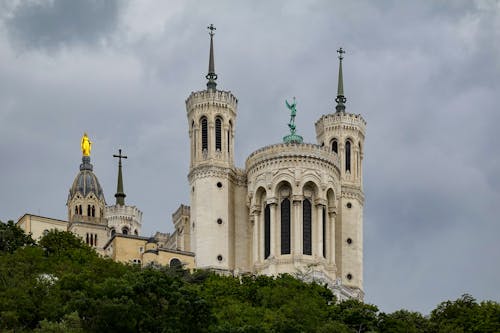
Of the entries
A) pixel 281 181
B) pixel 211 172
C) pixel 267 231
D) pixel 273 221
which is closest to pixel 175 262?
pixel 267 231

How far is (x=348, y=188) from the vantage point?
124250 millimetres

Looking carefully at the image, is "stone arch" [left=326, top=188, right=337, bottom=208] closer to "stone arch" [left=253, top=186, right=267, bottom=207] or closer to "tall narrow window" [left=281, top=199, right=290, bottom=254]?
"tall narrow window" [left=281, top=199, right=290, bottom=254]

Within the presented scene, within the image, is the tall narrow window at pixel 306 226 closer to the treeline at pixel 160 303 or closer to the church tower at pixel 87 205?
the treeline at pixel 160 303

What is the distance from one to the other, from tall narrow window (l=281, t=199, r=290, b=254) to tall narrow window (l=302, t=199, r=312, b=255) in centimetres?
118

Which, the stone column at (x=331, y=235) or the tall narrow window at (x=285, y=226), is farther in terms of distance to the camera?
the stone column at (x=331, y=235)

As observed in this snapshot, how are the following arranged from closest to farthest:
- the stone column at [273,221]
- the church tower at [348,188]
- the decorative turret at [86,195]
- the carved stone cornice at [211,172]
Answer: the stone column at [273,221] < the carved stone cornice at [211,172] < the church tower at [348,188] < the decorative turret at [86,195]

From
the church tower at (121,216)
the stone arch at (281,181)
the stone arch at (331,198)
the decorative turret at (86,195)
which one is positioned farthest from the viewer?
Answer: the church tower at (121,216)

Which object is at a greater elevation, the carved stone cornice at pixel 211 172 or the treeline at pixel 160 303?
the carved stone cornice at pixel 211 172

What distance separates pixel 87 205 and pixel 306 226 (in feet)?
81.7

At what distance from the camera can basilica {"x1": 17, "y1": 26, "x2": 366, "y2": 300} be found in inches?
4569

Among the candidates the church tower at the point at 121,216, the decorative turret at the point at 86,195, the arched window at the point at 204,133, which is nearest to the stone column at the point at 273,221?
the arched window at the point at 204,133

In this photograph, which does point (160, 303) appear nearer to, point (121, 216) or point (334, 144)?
point (334, 144)

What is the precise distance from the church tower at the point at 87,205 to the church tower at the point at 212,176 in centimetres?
1344

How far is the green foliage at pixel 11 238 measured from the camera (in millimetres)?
101750
